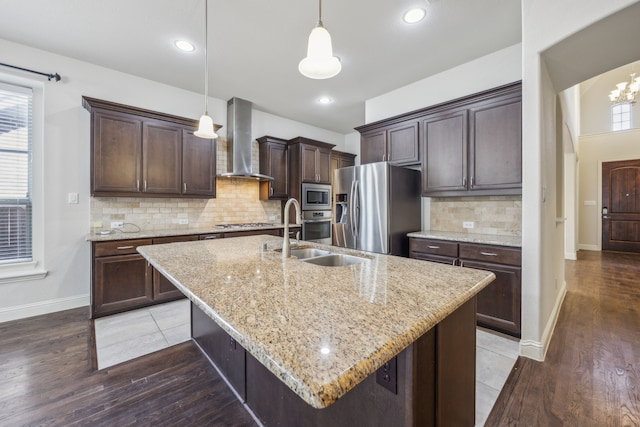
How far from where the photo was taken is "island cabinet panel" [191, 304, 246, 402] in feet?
5.38

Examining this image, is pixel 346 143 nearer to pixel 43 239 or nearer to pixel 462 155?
pixel 462 155

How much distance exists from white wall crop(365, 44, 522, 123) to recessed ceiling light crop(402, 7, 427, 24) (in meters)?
1.15

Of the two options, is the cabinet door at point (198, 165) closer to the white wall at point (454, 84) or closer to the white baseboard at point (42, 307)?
the white baseboard at point (42, 307)

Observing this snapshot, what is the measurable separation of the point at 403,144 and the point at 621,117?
6.71 metres

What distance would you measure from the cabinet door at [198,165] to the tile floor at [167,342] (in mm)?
1546

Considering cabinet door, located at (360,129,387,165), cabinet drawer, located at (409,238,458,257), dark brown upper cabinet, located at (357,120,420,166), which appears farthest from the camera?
cabinet door, located at (360,129,387,165)

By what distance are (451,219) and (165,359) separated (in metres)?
3.32

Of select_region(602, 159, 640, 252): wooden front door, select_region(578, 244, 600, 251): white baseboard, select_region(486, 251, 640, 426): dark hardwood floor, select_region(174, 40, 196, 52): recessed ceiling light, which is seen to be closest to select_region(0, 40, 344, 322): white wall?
select_region(174, 40, 196, 52): recessed ceiling light

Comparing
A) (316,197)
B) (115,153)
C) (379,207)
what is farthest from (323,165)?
(115,153)

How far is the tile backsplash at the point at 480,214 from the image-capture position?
9.61 ft

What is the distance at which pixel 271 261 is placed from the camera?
62.4 inches

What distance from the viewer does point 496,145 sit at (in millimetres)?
2748

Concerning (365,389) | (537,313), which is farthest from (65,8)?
(537,313)

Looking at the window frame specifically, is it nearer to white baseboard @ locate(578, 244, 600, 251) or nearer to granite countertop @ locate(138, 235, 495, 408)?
granite countertop @ locate(138, 235, 495, 408)
